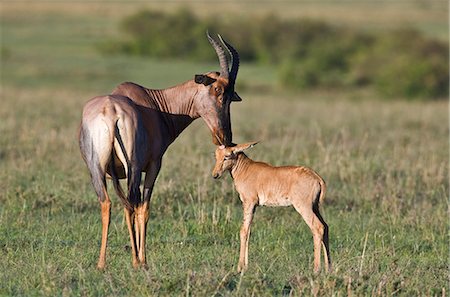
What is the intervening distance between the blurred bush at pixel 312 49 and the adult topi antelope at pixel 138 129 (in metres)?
26.6

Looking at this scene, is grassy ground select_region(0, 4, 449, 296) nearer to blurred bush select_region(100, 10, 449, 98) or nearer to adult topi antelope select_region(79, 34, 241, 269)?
adult topi antelope select_region(79, 34, 241, 269)

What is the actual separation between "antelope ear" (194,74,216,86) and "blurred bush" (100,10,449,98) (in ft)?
87.6

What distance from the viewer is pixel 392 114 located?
25.5 metres

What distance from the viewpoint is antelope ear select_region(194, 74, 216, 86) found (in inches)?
371

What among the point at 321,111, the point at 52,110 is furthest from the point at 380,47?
the point at 52,110

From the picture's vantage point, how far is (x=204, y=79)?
9461 millimetres

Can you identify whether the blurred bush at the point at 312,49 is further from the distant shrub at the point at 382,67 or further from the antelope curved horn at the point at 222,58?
the antelope curved horn at the point at 222,58

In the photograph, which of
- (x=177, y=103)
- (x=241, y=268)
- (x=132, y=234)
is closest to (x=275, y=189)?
(x=241, y=268)

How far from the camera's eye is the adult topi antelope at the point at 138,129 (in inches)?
332

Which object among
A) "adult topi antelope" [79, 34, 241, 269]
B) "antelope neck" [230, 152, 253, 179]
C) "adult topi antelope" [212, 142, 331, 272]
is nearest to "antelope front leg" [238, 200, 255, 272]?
"adult topi antelope" [212, 142, 331, 272]

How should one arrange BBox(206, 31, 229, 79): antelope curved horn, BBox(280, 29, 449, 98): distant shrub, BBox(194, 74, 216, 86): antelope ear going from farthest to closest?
BBox(280, 29, 449, 98): distant shrub
BBox(194, 74, 216, 86): antelope ear
BBox(206, 31, 229, 79): antelope curved horn

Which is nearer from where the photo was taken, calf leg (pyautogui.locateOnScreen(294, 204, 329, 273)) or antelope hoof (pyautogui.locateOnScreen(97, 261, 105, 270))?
antelope hoof (pyautogui.locateOnScreen(97, 261, 105, 270))

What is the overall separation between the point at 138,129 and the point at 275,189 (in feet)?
4.15

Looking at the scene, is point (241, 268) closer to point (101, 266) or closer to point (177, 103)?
point (101, 266)
